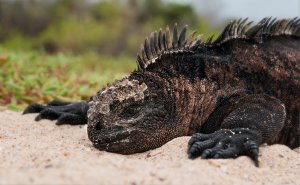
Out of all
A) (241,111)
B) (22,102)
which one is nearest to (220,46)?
(241,111)

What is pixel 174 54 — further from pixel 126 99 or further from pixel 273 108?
pixel 273 108

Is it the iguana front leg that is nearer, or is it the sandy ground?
the sandy ground

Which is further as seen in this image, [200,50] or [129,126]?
[200,50]

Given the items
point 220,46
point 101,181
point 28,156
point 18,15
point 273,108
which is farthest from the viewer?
point 18,15

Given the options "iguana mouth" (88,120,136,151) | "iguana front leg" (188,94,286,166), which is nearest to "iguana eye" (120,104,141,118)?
"iguana mouth" (88,120,136,151)

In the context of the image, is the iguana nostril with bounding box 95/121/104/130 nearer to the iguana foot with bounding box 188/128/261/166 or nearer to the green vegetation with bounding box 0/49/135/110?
the iguana foot with bounding box 188/128/261/166

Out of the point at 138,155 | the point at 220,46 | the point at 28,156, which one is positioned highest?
the point at 220,46
